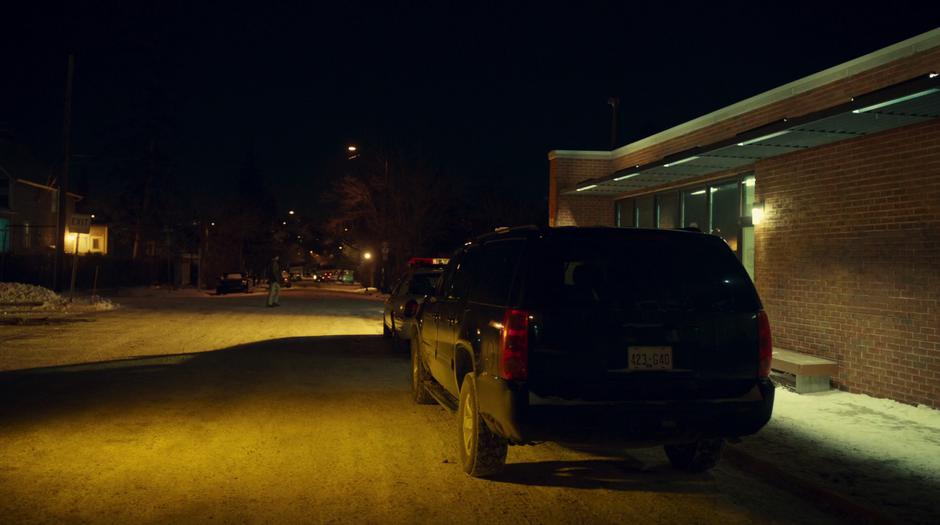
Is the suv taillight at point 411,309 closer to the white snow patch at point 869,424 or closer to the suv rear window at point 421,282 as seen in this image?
the suv rear window at point 421,282

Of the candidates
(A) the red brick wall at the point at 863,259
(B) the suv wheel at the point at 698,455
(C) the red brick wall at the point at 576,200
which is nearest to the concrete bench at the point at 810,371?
(A) the red brick wall at the point at 863,259

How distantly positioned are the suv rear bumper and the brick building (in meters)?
4.14

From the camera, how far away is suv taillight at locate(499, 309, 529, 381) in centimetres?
531

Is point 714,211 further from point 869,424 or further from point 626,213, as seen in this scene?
point 869,424

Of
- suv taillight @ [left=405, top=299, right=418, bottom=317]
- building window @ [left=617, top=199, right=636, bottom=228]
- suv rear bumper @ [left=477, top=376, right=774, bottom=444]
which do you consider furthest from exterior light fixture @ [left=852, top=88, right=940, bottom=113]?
building window @ [left=617, top=199, right=636, bottom=228]

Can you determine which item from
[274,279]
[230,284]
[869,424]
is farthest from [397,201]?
[869,424]

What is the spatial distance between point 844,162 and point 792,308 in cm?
239

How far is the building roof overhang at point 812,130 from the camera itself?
310 inches

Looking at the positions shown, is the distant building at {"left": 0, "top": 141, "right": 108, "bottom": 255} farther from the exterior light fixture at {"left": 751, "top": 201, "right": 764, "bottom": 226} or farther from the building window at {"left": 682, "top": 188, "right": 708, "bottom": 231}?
the exterior light fixture at {"left": 751, "top": 201, "right": 764, "bottom": 226}

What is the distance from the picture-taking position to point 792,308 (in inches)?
459

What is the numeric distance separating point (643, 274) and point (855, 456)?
2865 millimetres

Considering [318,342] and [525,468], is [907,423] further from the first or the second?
[318,342]

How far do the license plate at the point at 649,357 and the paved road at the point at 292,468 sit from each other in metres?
1.04

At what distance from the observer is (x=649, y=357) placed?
214 inches
